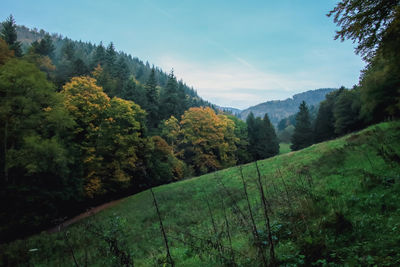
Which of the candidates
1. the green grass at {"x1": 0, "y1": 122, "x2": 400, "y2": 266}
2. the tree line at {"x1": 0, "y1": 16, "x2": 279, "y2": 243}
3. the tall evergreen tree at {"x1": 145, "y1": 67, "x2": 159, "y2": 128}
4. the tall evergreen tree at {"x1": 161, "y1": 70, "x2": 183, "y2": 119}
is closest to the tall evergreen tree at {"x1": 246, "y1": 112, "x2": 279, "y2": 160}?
the tree line at {"x1": 0, "y1": 16, "x2": 279, "y2": 243}

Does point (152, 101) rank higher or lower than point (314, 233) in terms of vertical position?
higher

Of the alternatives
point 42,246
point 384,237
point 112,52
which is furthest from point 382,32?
point 112,52

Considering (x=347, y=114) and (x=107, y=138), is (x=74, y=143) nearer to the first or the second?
(x=107, y=138)

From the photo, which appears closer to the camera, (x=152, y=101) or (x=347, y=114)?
(x=347, y=114)

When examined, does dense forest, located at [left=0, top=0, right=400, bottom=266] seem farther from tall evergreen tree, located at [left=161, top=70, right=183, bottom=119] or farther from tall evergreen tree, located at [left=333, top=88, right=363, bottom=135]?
tall evergreen tree, located at [left=161, top=70, right=183, bottom=119]

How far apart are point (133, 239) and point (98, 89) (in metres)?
18.3

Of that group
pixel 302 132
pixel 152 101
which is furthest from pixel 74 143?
pixel 302 132

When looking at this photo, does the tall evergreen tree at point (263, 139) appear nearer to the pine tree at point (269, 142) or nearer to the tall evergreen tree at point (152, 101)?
the pine tree at point (269, 142)

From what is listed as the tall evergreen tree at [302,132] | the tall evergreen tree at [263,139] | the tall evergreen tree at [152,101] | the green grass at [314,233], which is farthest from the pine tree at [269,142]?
the green grass at [314,233]

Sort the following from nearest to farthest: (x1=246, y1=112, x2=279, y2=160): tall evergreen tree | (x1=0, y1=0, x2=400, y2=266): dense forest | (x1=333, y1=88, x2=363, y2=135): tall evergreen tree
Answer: (x1=0, y1=0, x2=400, y2=266): dense forest, (x1=333, y1=88, x2=363, y2=135): tall evergreen tree, (x1=246, y1=112, x2=279, y2=160): tall evergreen tree

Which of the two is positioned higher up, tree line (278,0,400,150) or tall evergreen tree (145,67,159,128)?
tall evergreen tree (145,67,159,128)

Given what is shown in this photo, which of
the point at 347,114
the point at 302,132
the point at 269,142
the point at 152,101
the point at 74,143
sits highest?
the point at 152,101

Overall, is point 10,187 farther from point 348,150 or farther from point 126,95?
point 126,95

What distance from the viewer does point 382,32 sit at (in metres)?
6.29
